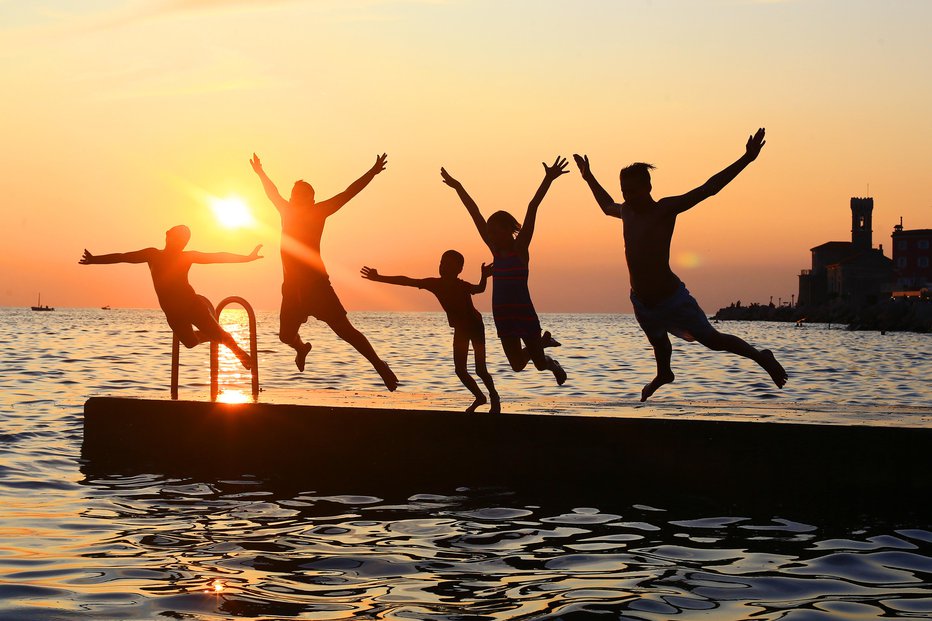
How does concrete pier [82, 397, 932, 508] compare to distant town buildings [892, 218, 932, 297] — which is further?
distant town buildings [892, 218, 932, 297]

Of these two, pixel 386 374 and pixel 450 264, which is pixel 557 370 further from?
pixel 386 374

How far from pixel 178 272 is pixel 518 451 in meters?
4.60

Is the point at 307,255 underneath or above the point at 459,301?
above

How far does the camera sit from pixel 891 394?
22.6 meters

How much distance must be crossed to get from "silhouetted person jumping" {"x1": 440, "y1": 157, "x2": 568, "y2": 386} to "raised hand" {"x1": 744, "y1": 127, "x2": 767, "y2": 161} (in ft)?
5.71

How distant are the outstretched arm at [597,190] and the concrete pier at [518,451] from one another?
6.35ft

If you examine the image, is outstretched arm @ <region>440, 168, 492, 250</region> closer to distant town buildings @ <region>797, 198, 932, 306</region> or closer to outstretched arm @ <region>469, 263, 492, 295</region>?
outstretched arm @ <region>469, 263, 492, 295</region>

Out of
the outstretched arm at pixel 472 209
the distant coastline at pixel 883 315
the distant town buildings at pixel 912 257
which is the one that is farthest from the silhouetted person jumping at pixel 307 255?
the distant town buildings at pixel 912 257

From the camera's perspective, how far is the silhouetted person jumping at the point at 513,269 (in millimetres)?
10055

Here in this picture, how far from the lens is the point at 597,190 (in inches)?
403

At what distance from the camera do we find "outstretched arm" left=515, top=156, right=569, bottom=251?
32.7 ft

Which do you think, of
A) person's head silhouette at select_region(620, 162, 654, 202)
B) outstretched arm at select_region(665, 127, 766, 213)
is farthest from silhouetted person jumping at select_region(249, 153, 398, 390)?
outstretched arm at select_region(665, 127, 766, 213)

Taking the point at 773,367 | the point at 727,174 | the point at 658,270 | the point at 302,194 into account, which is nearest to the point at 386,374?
the point at 302,194

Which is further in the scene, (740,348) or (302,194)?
(302,194)
